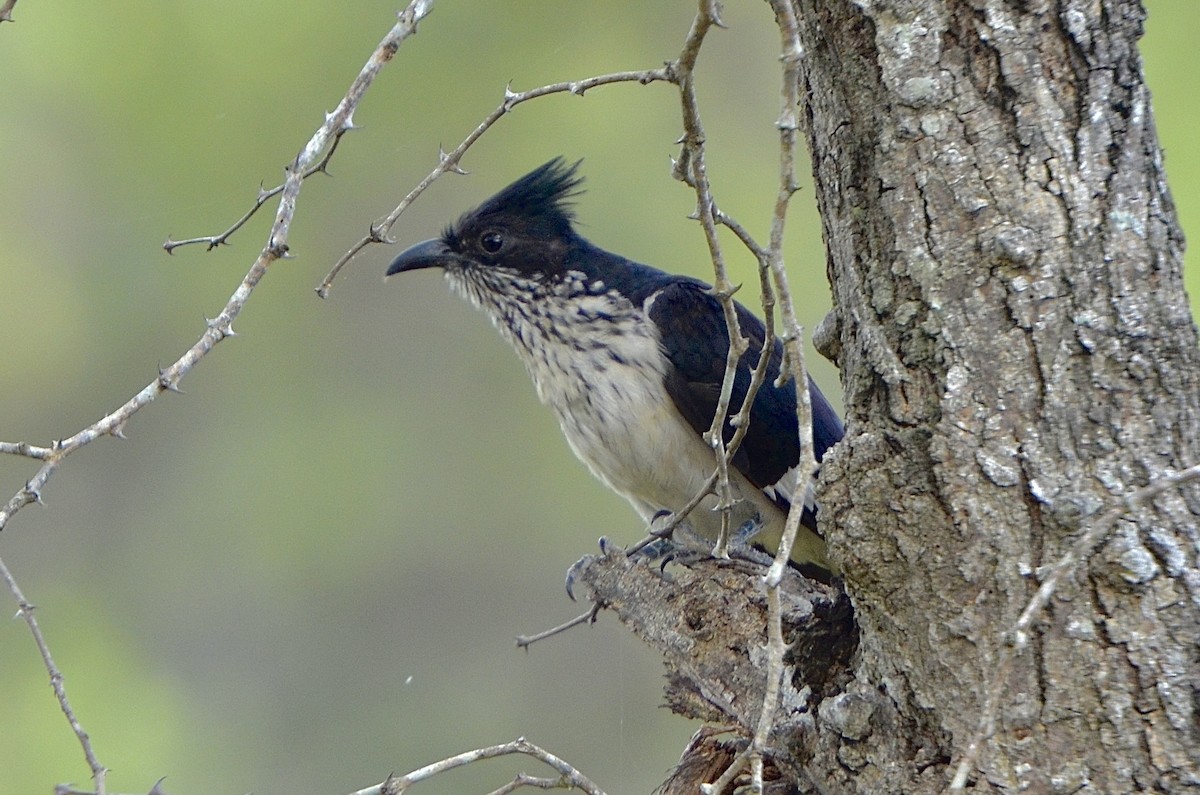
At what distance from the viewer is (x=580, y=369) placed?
447cm

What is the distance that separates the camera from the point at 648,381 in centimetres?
441

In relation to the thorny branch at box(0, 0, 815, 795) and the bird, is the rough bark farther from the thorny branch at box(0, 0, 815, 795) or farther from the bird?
the bird

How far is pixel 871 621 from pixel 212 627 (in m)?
8.57

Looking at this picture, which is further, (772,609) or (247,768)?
(247,768)

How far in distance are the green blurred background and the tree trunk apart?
6.63m

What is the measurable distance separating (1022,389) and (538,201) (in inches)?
114

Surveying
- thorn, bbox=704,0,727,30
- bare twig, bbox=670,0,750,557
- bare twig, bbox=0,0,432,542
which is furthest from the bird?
thorn, bbox=704,0,727,30

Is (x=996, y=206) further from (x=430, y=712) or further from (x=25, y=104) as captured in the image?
(x=25, y=104)

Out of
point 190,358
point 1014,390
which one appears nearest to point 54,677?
point 190,358

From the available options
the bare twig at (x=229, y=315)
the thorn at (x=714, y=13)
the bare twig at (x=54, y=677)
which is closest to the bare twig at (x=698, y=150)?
the thorn at (x=714, y=13)

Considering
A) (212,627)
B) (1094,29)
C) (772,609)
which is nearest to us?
(772,609)

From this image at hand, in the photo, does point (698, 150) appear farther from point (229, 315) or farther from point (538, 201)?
point (538, 201)

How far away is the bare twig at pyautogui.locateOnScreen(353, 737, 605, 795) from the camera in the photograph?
259cm

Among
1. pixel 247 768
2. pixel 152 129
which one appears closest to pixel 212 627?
pixel 247 768
